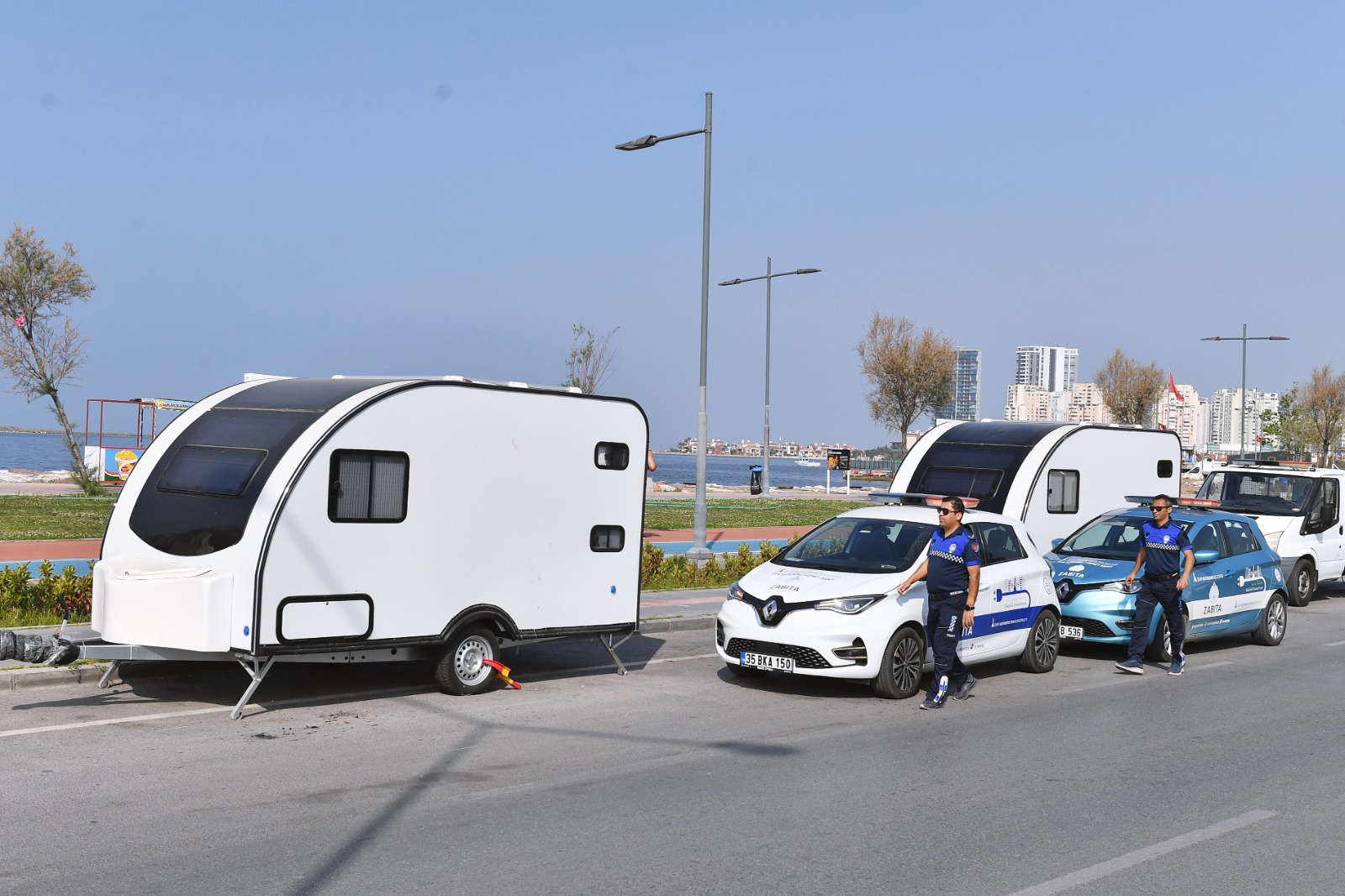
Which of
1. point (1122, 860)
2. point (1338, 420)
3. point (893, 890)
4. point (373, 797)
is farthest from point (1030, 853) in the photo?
point (1338, 420)

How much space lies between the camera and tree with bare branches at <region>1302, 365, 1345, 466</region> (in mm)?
68188

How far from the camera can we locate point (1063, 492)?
18547 mm

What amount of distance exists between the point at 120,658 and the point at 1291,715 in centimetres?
942

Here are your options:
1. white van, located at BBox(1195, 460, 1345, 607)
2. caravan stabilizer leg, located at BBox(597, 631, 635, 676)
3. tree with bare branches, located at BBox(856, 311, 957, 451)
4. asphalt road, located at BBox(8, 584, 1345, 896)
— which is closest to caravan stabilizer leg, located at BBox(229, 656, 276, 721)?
asphalt road, located at BBox(8, 584, 1345, 896)

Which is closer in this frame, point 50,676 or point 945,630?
point 50,676

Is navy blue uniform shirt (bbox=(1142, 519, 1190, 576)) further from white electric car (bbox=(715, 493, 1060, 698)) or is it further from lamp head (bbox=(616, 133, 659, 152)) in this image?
lamp head (bbox=(616, 133, 659, 152))

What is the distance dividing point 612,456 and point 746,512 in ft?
87.5

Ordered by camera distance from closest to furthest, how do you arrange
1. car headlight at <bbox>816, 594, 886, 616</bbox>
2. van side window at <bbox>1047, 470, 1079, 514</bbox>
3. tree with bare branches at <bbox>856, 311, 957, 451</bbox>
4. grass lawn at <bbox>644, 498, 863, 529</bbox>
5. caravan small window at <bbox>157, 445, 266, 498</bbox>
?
1. caravan small window at <bbox>157, 445, 266, 498</bbox>
2. car headlight at <bbox>816, 594, 886, 616</bbox>
3. van side window at <bbox>1047, 470, 1079, 514</bbox>
4. grass lawn at <bbox>644, 498, 863, 529</bbox>
5. tree with bare branches at <bbox>856, 311, 957, 451</bbox>

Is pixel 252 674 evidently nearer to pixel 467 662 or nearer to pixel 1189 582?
pixel 467 662

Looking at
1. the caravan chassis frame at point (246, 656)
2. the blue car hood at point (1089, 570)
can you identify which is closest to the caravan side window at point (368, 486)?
the caravan chassis frame at point (246, 656)

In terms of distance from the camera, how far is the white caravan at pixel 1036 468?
1805 cm

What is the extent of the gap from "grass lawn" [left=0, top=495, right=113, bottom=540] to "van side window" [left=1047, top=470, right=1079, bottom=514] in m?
13.7

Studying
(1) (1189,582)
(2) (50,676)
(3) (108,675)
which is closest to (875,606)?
(1) (1189,582)

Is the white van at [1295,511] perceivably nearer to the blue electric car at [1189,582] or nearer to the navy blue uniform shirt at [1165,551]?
the blue electric car at [1189,582]
